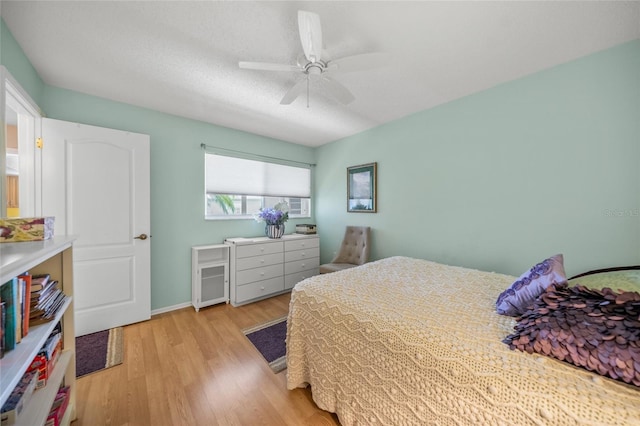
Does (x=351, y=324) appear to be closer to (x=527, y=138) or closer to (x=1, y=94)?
(x=527, y=138)

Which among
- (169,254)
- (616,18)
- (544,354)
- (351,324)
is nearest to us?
(544,354)

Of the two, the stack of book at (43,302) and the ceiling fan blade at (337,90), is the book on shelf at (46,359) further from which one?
the ceiling fan blade at (337,90)

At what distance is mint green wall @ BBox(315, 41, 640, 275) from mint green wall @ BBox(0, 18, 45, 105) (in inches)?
133

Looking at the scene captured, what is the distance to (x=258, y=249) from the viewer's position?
320 cm

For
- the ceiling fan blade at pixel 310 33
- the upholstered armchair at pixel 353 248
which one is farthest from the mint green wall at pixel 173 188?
the ceiling fan blade at pixel 310 33

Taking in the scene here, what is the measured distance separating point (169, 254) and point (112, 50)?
2.13 meters

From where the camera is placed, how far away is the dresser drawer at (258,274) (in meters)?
3.04

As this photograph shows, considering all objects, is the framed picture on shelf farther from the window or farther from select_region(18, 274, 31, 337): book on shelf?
select_region(18, 274, 31, 337): book on shelf

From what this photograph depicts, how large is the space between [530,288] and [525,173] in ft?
4.71

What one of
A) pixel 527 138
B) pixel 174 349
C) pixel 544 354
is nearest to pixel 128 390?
pixel 174 349

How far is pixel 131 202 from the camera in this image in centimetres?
249

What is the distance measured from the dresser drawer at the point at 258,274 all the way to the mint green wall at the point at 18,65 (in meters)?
2.51

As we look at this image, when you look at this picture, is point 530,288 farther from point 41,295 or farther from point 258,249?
point 258,249

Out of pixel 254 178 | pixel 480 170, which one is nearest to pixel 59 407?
pixel 254 178
